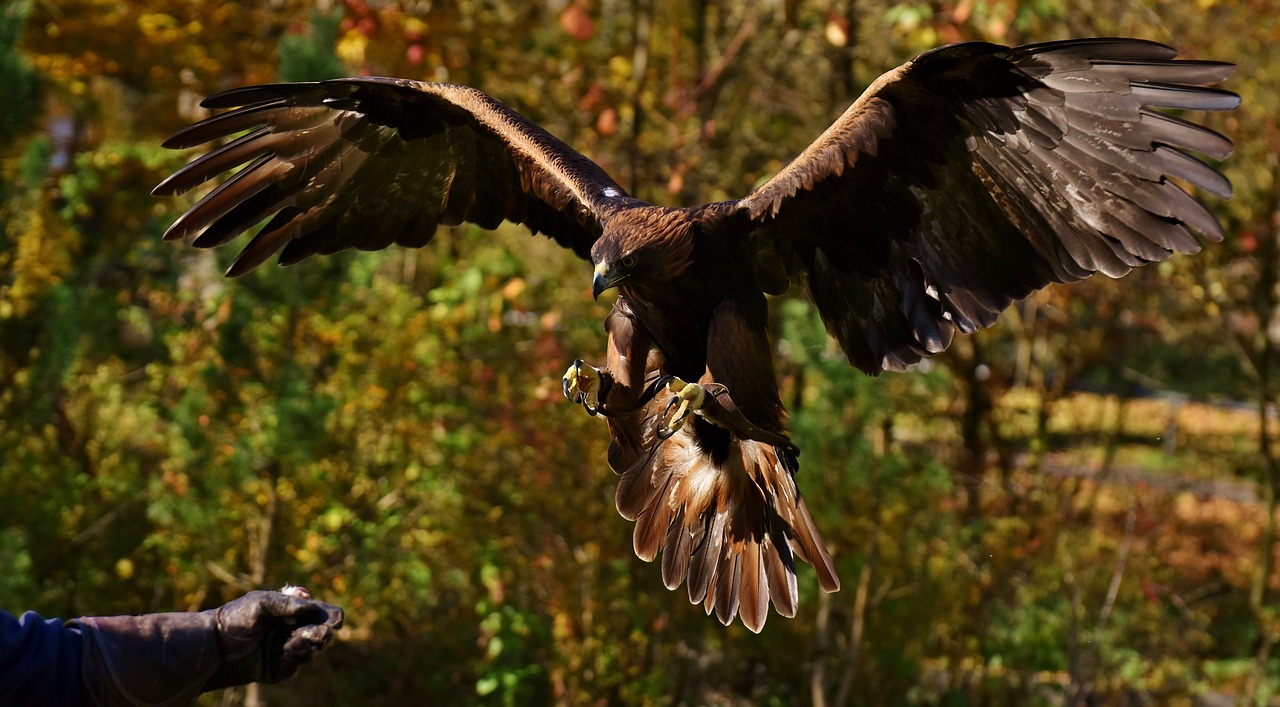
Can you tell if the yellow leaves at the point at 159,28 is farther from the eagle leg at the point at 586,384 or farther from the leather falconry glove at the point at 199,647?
the leather falconry glove at the point at 199,647

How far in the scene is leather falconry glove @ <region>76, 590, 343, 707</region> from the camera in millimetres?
2783

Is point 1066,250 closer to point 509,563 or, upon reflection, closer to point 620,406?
point 620,406

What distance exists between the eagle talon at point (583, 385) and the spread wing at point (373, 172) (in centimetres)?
44

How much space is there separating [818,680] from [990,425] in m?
2.71

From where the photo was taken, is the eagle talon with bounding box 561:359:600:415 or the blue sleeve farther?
the eagle talon with bounding box 561:359:600:415

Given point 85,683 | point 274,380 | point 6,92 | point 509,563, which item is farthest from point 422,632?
point 85,683

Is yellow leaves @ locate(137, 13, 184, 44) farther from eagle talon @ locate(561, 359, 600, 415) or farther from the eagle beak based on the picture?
the eagle beak

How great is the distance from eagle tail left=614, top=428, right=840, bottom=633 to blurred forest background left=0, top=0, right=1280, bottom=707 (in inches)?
95.5

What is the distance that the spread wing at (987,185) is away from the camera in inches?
126

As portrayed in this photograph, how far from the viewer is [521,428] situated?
6520mm

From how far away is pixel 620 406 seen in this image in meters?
3.66

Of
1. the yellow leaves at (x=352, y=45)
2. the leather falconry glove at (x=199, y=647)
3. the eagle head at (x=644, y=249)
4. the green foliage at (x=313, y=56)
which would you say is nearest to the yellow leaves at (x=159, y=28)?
the yellow leaves at (x=352, y=45)

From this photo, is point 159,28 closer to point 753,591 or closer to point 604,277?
point 604,277

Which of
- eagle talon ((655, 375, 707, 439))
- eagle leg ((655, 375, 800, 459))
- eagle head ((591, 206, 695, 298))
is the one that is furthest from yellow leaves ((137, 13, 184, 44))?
eagle talon ((655, 375, 707, 439))
